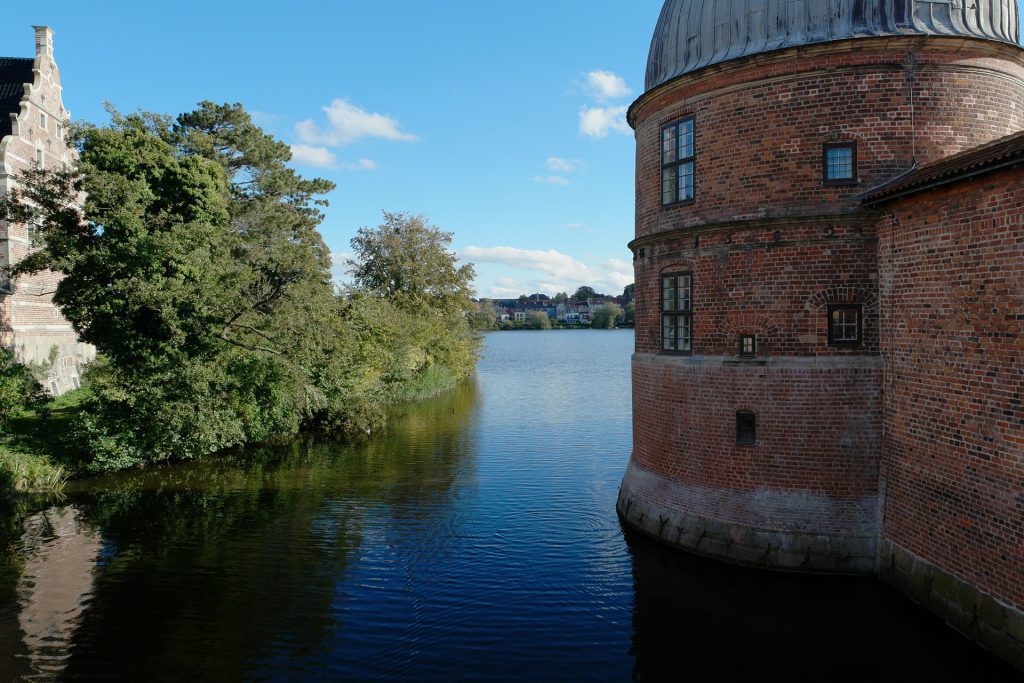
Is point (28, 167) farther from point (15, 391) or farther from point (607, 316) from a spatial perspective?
point (607, 316)

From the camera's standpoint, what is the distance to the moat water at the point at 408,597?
902 cm

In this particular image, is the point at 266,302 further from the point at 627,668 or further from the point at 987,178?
the point at 987,178

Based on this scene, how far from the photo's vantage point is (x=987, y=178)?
8.67 m

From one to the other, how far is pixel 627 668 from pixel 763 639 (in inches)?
84.7

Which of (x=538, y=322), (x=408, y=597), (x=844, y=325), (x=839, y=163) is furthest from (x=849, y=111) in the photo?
(x=538, y=322)

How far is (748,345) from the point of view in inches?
465

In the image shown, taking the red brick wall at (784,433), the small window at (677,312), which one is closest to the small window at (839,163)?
the small window at (677,312)

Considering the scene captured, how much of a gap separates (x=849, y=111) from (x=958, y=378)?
486 centimetres

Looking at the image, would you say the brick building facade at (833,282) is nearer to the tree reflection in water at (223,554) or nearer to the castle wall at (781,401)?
the castle wall at (781,401)

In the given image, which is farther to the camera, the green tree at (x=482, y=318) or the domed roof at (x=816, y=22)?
the green tree at (x=482, y=318)

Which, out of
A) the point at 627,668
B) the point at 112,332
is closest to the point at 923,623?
the point at 627,668

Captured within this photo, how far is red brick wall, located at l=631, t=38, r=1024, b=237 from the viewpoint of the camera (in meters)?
11.0

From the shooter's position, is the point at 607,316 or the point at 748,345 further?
the point at 607,316

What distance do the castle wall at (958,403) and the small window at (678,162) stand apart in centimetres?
355
